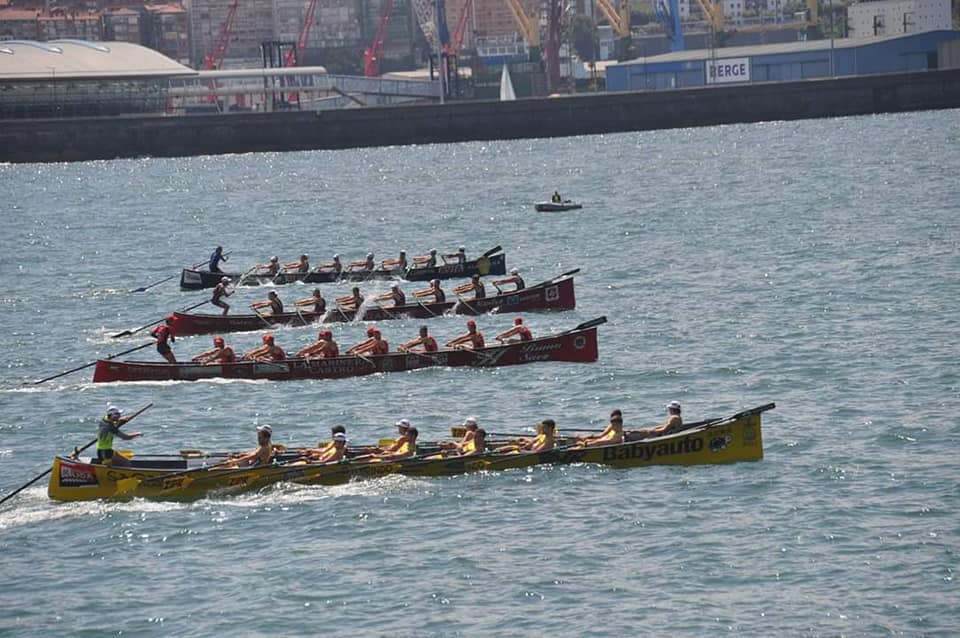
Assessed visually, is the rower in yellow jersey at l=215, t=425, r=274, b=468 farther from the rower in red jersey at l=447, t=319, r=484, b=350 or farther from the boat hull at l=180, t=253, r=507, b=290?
the boat hull at l=180, t=253, r=507, b=290

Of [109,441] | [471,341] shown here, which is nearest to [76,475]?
[109,441]

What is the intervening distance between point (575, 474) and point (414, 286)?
1146 inches

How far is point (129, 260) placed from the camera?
262 ft

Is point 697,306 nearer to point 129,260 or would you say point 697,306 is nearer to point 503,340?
point 503,340

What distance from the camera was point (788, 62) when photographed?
162m

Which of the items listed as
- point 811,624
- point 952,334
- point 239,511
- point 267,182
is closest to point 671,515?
point 811,624

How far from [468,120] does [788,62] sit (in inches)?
1480

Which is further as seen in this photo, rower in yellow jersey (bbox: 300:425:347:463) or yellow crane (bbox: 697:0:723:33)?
yellow crane (bbox: 697:0:723:33)

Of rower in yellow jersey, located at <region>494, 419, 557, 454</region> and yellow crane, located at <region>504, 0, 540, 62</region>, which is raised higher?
yellow crane, located at <region>504, 0, 540, 62</region>

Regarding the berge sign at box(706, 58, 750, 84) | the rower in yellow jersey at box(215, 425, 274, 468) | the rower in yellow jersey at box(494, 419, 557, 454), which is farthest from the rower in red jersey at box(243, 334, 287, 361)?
the berge sign at box(706, 58, 750, 84)

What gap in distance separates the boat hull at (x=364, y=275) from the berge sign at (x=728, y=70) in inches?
4142

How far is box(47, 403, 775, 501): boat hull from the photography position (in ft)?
107

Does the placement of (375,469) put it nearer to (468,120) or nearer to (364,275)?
(364,275)

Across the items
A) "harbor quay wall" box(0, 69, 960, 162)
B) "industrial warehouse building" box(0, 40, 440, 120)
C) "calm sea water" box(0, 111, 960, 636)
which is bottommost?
"calm sea water" box(0, 111, 960, 636)
